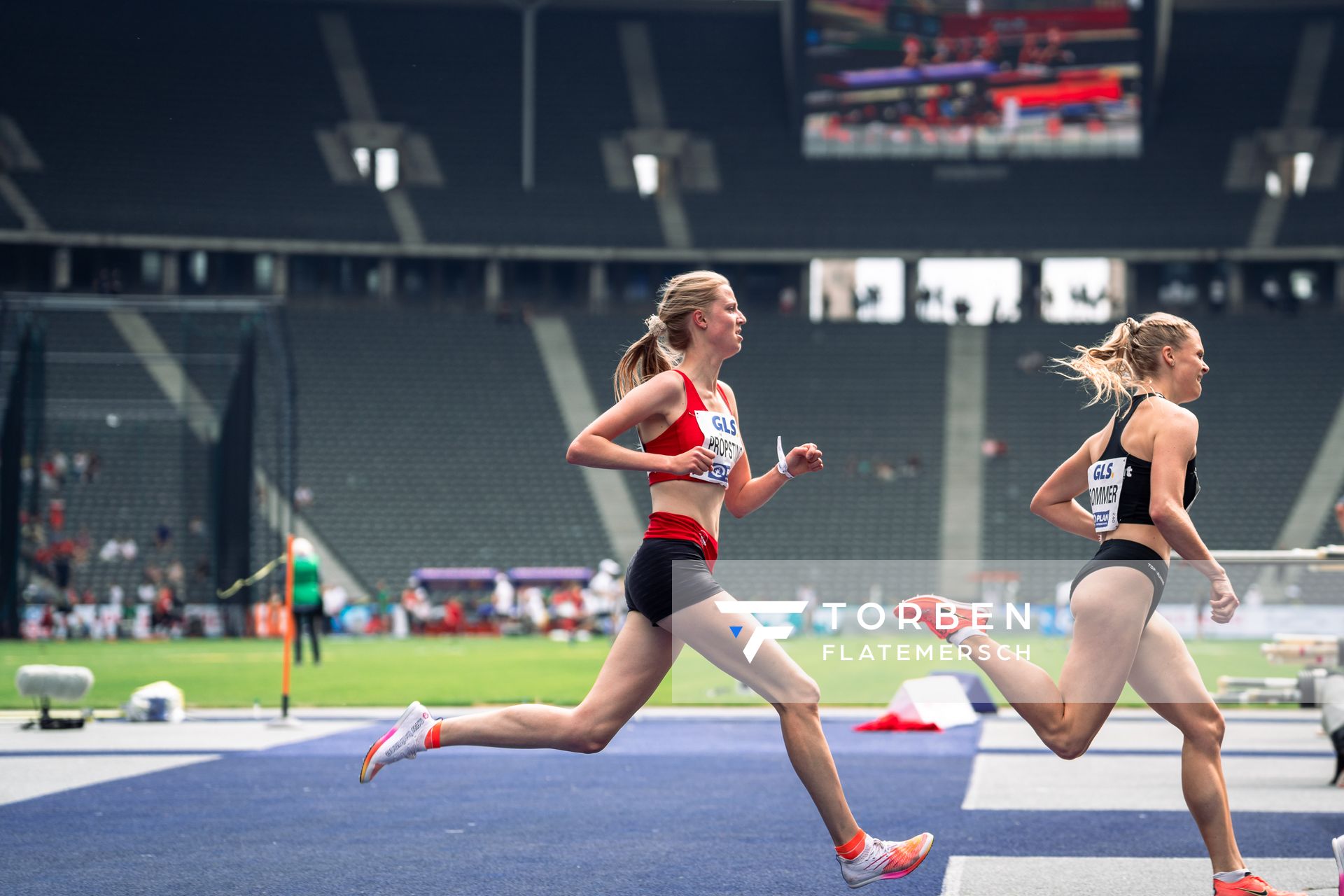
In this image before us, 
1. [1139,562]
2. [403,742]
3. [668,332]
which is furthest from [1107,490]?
[403,742]

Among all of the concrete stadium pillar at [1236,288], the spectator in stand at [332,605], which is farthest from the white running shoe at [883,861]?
the concrete stadium pillar at [1236,288]

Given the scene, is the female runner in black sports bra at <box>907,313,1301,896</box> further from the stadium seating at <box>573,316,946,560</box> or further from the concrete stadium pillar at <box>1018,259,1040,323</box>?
the concrete stadium pillar at <box>1018,259,1040,323</box>

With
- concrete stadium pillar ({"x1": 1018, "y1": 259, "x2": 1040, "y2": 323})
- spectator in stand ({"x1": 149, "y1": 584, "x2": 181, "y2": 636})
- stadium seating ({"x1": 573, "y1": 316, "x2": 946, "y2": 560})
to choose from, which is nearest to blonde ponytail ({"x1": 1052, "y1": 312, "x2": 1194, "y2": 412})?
spectator in stand ({"x1": 149, "y1": 584, "x2": 181, "y2": 636})

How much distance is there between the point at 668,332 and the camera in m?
5.56

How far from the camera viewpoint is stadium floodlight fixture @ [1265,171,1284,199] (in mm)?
44000

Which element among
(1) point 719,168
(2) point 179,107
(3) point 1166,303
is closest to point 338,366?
(2) point 179,107

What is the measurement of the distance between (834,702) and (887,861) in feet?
39.2

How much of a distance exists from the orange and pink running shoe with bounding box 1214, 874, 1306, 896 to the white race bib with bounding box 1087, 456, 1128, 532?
4.06 ft

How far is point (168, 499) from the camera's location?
36.4 meters

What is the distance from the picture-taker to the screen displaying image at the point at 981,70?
4006 cm

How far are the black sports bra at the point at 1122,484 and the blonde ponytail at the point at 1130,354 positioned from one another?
0.14 metres

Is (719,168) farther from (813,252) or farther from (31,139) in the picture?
(31,139)

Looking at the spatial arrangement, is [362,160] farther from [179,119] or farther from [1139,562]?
[1139,562]

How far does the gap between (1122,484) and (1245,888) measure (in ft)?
4.60
